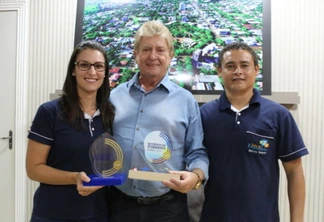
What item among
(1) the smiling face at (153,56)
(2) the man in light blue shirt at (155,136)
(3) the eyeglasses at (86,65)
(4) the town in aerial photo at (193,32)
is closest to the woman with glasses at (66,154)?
(3) the eyeglasses at (86,65)

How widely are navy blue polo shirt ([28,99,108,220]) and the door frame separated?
161cm

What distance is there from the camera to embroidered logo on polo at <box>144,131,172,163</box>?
119 cm

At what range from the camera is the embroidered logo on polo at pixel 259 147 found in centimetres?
Answer: 125

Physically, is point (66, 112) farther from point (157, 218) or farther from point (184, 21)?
point (184, 21)

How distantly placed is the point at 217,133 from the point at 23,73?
2.07 metres

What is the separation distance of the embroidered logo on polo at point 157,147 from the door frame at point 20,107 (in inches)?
73.2

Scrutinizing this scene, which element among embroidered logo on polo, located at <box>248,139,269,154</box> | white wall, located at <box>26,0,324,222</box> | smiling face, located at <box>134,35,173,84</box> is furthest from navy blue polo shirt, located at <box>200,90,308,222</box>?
white wall, located at <box>26,0,324,222</box>

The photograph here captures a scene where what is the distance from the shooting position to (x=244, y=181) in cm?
124

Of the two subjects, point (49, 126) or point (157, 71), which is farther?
point (157, 71)

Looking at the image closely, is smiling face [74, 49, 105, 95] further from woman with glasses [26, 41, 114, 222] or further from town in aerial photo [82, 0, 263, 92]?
town in aerial photo [82, 0, 263, 92]

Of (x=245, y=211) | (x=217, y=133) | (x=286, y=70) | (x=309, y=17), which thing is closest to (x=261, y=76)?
(x=286, y=70)

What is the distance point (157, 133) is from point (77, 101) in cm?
39

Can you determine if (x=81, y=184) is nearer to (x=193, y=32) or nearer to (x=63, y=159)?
(x=63, y=159)

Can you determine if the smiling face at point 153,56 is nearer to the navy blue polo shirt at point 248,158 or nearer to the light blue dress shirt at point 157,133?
the light blue dress shirt at point 157,133
